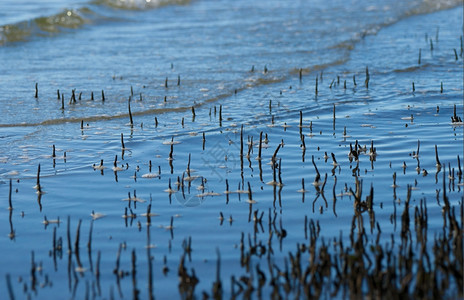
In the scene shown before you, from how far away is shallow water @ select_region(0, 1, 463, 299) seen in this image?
4945mm

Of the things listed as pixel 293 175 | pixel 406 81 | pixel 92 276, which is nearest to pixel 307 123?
pixel 293 175

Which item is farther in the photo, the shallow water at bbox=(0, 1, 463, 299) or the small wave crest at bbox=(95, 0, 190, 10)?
the small wave crest at bbox=(95, 0, 190, 10)

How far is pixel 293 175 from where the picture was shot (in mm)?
6465

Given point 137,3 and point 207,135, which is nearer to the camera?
point 207,135

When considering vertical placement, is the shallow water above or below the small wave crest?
below

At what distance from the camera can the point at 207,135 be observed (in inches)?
325

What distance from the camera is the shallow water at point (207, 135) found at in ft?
16.2

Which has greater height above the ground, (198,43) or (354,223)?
(198,43)

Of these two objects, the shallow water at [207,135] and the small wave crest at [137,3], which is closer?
the shallow water at [207,135]

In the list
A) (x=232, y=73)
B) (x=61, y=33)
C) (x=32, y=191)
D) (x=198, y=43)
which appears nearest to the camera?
(x=32, y=191)

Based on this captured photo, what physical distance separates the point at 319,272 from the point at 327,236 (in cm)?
78

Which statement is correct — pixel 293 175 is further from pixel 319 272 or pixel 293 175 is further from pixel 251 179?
pixel 319 272

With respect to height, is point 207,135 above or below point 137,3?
below

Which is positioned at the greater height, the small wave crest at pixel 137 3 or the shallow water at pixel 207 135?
the small wave crest at pixel 137 3
